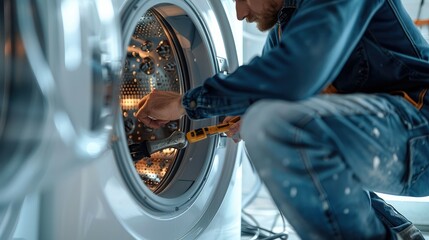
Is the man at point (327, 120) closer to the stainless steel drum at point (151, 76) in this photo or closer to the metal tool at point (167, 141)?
the metal tool at point (167, 141)

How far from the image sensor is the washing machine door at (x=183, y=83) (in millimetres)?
1161

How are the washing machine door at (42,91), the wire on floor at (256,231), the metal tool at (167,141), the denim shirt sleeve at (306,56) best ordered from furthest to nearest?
the wire on floor at (256,231), the metal tool at (167,141), the denim shirt sleeve at (306,56), the washing machine door at (42,91)

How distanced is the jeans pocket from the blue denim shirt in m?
0.07

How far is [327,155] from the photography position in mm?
777

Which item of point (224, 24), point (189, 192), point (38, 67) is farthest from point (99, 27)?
point (224, 24)

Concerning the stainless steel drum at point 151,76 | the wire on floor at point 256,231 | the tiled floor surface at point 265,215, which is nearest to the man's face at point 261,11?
the stainless steel drum at point 151,76

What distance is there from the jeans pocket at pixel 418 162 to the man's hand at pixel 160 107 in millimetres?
445

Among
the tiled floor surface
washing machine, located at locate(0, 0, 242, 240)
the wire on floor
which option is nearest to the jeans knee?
washing machine, located at locate(0, 0, 242, 240)

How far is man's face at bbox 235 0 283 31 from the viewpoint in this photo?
108 cm

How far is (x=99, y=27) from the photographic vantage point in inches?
27.8

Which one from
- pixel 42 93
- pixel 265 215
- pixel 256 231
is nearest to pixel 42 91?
pixel 42 93

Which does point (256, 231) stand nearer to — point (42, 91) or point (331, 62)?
point (331, 62)

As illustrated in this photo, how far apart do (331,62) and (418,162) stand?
0.26m

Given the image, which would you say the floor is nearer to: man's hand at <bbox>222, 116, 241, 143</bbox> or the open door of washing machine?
the open door of washing machine
